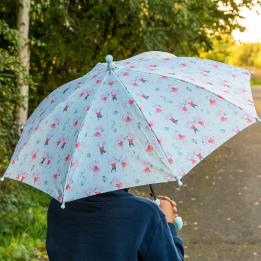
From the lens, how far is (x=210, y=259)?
19.5 feet

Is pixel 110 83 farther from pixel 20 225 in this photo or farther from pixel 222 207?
pixel 222 207

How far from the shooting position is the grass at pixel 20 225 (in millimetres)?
5852

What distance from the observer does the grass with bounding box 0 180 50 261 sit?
19.2 ft

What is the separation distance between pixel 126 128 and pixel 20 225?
454 cm

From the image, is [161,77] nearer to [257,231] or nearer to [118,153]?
[118,153]

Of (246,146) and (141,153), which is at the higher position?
(141,153)

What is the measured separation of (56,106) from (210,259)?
3.65 m

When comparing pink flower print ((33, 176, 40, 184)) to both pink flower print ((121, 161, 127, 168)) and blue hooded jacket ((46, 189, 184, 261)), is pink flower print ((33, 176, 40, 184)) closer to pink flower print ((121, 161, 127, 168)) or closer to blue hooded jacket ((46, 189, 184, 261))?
blue hooded jacket ((46, 189, 184, 261))

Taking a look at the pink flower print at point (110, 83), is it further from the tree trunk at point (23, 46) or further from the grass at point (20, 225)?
the tree trunk at point (23, 46)

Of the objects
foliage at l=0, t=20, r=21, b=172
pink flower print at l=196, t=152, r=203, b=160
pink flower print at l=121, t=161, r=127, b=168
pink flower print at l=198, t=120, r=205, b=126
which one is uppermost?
pink flower print at l=198, t=120, r=205, b=126

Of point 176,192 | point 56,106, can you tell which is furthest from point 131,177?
point 176,192

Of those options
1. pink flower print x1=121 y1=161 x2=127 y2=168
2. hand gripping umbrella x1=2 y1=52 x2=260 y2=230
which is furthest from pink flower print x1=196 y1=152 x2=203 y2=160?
pink flower print x1=121 y1=161 x2=127 y2=168

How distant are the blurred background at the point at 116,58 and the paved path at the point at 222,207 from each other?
0.04ft

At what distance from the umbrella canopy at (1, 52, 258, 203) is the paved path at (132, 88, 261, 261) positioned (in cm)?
348
